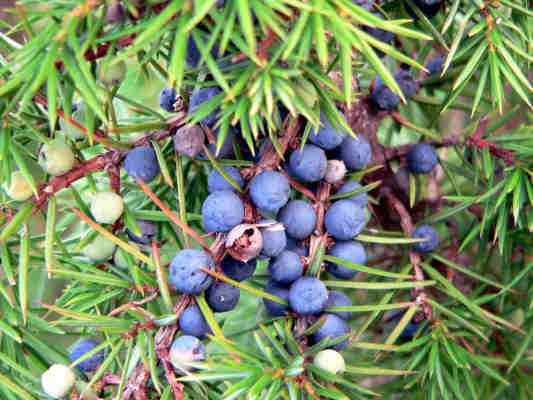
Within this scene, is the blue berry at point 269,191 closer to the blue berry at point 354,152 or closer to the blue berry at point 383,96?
the blue berry at point 354,152

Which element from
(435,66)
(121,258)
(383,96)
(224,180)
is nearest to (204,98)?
(224,180)

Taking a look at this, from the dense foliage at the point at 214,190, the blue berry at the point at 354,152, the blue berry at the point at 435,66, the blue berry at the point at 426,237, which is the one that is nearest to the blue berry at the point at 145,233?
the dense foliage at the point at 214,190

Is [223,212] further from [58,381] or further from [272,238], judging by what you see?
[58,381]

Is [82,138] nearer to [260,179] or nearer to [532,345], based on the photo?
[260,179]

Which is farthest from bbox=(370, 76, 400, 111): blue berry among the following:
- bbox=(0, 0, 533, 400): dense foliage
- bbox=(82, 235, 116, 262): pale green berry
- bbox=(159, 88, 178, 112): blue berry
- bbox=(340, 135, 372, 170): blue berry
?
bbox=(82, 235, 116, 262): pale green berry

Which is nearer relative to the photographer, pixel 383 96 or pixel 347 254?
pixel 347 254

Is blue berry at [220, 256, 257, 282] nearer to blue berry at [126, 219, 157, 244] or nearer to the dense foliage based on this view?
the dense foliage

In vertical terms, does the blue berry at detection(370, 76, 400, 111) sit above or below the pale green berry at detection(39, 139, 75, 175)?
below
